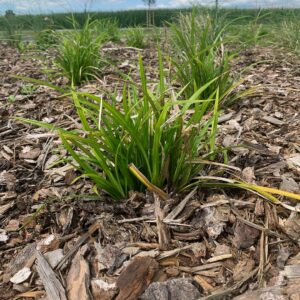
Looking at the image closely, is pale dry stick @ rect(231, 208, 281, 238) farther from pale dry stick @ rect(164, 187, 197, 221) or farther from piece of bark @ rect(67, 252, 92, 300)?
piece of bark @ rect(67, 252, 92, 300)

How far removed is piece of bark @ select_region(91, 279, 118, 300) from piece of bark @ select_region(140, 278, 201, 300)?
0.31ft

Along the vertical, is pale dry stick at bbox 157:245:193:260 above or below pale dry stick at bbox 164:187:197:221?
below

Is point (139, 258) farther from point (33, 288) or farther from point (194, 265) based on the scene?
point (33, 288)

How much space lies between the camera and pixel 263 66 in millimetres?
3783

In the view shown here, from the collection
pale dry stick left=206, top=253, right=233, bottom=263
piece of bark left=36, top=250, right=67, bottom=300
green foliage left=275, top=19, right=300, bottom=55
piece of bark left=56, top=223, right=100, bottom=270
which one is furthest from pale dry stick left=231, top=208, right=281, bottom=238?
green foliage left=275, top=19, right=300, bottom=55

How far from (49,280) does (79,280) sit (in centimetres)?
10

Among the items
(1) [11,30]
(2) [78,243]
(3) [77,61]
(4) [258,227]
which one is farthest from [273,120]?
(1) [11,30]

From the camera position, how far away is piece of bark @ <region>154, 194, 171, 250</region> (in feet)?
4.36

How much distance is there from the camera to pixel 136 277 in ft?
3.90

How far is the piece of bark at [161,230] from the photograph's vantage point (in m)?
1.33

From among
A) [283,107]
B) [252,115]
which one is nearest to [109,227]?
[252,115]

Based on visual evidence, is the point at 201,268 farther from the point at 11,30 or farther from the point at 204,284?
the point at 11,30

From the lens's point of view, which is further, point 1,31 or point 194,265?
point 1,31

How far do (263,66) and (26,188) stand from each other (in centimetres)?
288
